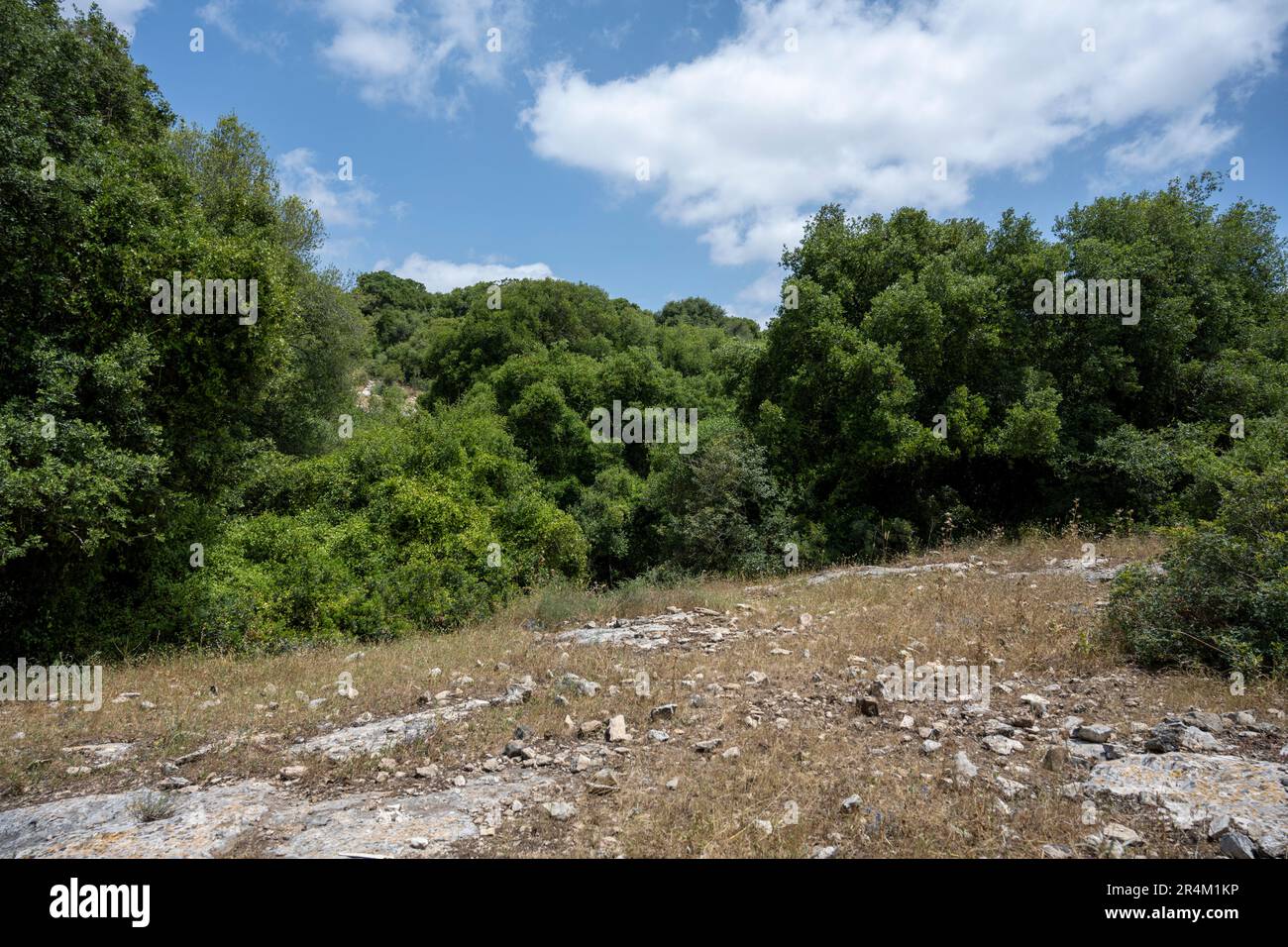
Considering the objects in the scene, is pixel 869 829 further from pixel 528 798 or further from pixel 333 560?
pixel 333 560

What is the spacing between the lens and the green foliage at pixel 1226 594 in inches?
241

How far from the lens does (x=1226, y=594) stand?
6539mm

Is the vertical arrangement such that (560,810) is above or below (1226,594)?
below

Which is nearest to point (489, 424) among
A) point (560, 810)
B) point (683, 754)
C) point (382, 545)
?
point (382, 545)

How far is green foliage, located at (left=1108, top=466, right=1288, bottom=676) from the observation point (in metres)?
6.12

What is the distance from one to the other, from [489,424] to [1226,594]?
1943 cm

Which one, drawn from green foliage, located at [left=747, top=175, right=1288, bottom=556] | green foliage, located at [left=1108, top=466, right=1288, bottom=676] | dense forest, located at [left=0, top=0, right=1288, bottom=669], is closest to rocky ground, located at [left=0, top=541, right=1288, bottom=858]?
green foliage, located at [left=1108, top=466, right=1288, bottom=676]

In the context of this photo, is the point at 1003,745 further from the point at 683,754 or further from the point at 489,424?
the point at 489,424

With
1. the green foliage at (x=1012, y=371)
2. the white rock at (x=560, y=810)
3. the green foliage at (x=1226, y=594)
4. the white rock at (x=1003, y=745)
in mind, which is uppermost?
the green foliage at (x=1012, y=371)

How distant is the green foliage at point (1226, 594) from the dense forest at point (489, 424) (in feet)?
0.12

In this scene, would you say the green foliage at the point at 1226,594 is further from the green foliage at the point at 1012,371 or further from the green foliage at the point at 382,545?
the green foliage at the point at 382,545

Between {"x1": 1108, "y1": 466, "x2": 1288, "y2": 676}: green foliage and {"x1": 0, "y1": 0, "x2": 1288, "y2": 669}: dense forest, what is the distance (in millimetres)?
37

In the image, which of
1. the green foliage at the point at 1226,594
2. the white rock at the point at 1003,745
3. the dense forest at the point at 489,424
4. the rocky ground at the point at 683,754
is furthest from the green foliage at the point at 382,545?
the green foliage at the point at 1226,594

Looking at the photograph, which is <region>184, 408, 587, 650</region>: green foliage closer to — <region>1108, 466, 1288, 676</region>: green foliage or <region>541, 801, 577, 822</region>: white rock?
<region>541, 801, 577, 822</region>: white rock
